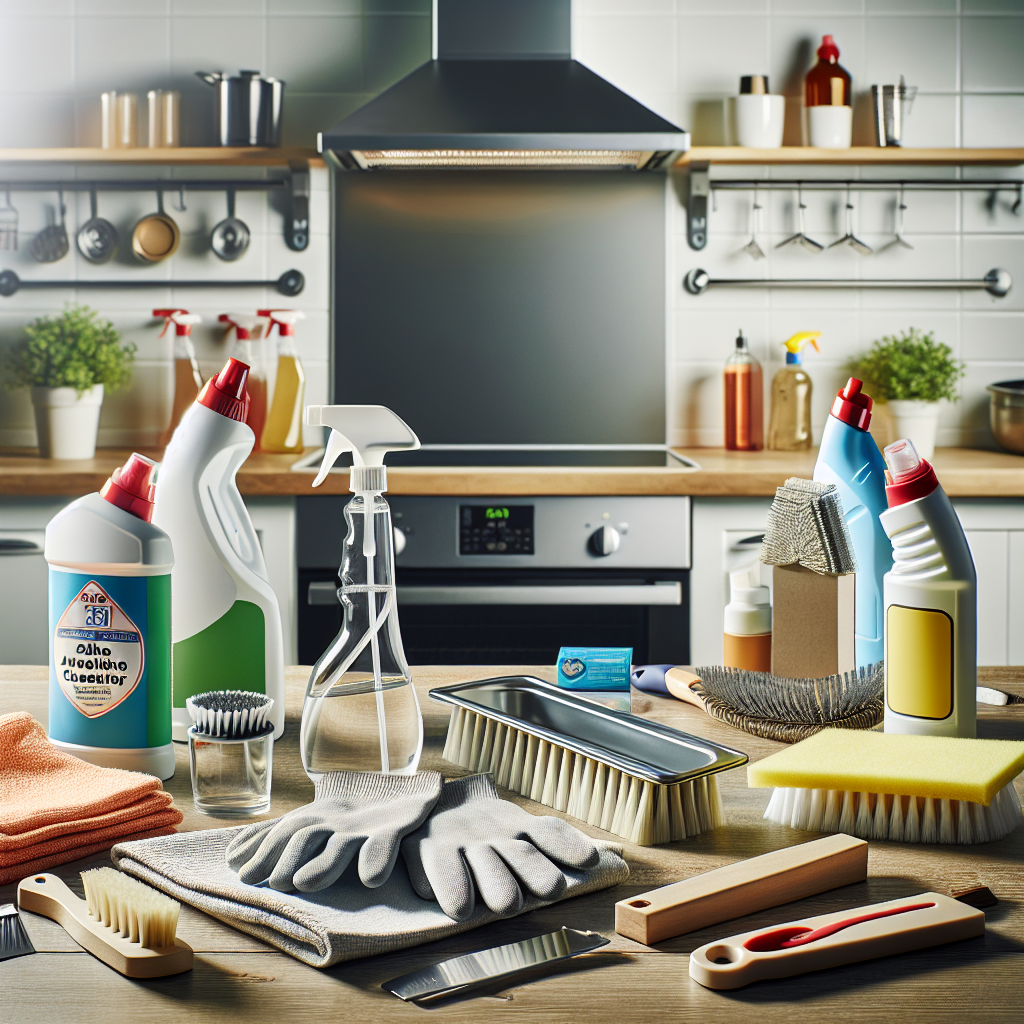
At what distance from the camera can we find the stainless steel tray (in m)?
0.76

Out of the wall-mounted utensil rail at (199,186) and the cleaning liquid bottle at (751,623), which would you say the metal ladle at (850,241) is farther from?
the cleaning liquid bottle at (751,623)

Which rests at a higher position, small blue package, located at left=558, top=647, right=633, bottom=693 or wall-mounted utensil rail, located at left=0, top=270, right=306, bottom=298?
wall-mounted utensil rail, located at left=0, top=270, right=306, bottom=298

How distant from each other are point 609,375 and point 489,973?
2.48 meters

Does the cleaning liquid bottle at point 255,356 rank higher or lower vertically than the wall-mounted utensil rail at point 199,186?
lower

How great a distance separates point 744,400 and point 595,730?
82.9 inches

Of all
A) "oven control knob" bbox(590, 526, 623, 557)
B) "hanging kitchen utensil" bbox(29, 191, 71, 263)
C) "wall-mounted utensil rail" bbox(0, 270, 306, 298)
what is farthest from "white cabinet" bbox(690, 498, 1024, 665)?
"hanging kitchen utensil" bbox(29, 191, 71, 263)

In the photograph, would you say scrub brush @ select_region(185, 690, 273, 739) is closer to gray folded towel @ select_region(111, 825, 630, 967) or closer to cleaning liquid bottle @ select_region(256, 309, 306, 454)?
gray folded towel @ select_region(111, 825, 630, 967)

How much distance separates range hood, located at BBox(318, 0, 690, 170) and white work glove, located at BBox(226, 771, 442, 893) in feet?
6.19

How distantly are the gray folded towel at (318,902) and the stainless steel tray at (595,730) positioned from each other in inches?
3.1

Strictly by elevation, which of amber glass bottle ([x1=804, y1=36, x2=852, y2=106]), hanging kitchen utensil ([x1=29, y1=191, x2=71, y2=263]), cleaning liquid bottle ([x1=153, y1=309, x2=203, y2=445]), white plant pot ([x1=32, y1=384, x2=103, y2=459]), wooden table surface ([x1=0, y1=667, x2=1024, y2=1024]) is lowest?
wooden table surface ([x1=0, y1=667, x2=1024, y2=1024])

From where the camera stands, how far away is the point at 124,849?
2.35 ft

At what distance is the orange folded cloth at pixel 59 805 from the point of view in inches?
28.5

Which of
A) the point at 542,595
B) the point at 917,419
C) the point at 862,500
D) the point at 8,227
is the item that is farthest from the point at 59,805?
the point at 8,227

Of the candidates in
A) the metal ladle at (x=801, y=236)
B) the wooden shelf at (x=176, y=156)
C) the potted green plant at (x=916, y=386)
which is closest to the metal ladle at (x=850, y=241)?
the metal ladle at (x=801, y=236)
